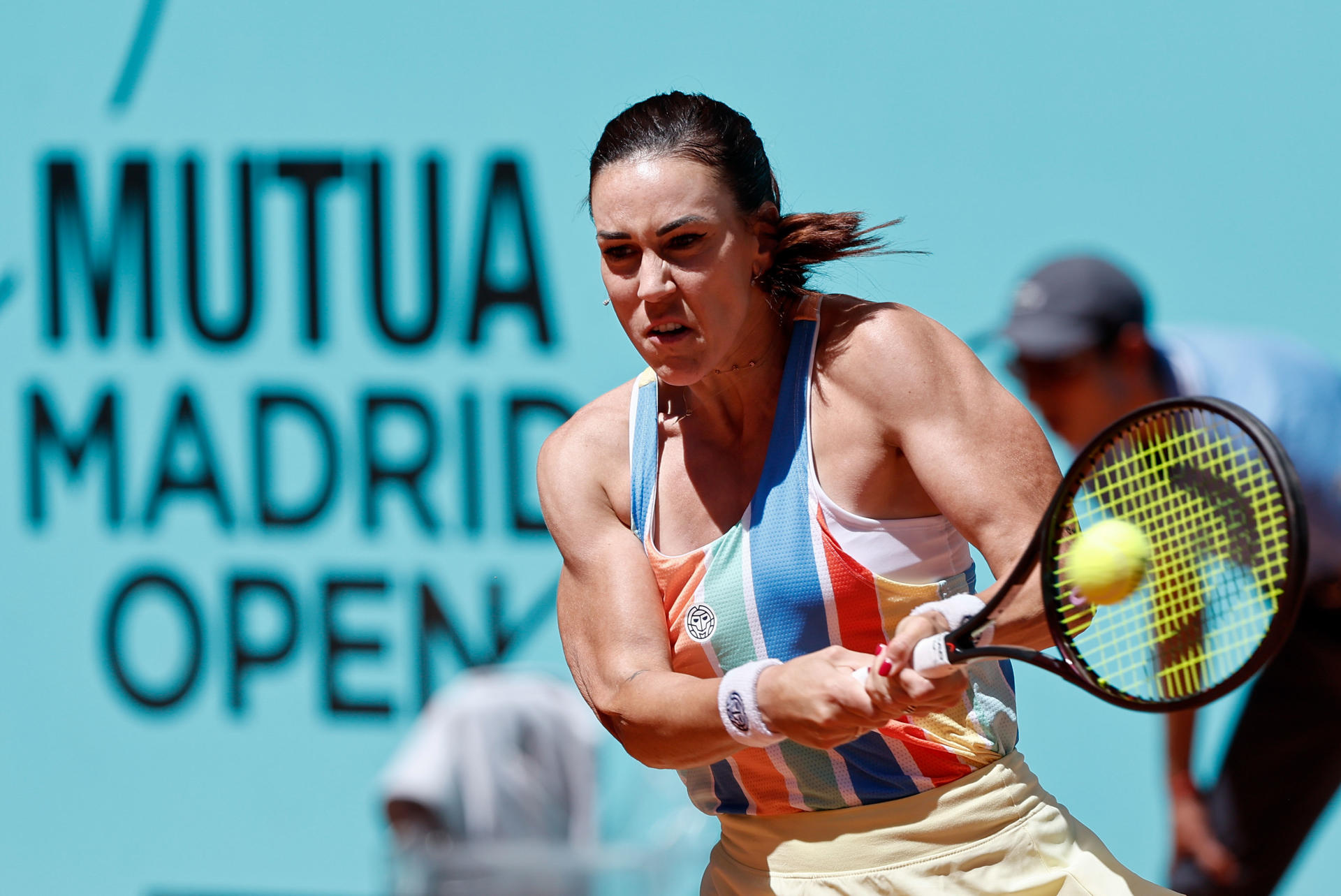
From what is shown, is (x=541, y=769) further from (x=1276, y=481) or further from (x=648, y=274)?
(x=1276, y=481)

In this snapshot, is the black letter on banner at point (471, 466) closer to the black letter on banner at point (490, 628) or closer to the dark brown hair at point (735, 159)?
the black letter on banner at point (490, 628)

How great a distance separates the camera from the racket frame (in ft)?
5.03

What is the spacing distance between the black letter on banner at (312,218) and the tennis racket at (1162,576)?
2538 mm

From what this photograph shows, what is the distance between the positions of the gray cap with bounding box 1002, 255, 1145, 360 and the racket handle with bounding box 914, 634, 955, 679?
1558mm

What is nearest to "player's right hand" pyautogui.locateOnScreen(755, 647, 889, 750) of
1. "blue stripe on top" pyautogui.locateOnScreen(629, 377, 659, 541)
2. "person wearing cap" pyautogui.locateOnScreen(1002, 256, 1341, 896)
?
"blue stripe on top" pyautogui.locateOnScreen(629, 377, 659, 541)

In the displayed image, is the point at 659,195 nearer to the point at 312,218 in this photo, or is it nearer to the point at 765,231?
the point at 765,231

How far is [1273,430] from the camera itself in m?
2.88

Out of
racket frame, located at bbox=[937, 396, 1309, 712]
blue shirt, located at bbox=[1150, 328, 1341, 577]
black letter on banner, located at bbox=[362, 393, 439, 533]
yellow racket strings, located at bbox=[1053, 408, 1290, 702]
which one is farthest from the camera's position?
black letter on banner, located at bbox=[362, 393, 439, 533]

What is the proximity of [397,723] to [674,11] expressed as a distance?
1.96 meters

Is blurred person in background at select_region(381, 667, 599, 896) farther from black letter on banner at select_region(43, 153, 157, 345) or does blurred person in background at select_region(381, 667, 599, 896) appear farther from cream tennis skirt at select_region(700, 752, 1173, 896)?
black letter on banner at select_region(43, 153, 157, 345)

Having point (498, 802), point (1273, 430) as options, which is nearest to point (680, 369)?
point (498, 802)

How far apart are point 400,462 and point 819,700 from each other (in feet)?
7.79

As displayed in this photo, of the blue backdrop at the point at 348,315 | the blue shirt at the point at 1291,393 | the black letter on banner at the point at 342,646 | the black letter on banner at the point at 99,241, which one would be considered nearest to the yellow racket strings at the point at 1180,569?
the blue shirt at the point at 1291,393

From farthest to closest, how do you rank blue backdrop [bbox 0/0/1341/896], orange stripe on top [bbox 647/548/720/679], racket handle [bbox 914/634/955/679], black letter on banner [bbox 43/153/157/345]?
black letter on banner [bbox 43/153/157/345] < blue backdrop [bbox 0/0/1341/896] < orange stripe on top [bbox 647/548/720/679] < racket handle [bbox 914/634/955/679]
